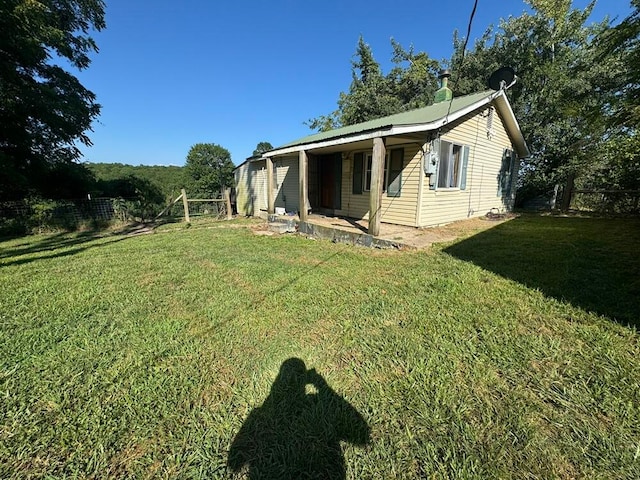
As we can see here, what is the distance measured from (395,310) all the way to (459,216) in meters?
7.05

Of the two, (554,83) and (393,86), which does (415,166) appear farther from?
(393,86)

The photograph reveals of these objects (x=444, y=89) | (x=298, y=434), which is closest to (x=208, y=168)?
(x=444, y=89)

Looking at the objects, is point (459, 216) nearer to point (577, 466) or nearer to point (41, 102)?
point (577, 466)

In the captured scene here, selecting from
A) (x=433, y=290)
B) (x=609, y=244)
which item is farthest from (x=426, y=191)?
(x=433, y=290)

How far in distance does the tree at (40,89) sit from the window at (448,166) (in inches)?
570

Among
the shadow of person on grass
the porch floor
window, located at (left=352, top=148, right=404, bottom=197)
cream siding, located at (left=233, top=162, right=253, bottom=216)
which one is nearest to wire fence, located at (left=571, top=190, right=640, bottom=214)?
the porch floor

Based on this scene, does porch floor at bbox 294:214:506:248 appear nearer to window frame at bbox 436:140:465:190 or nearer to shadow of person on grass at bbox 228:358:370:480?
window frame at bbox 436:140:465:190

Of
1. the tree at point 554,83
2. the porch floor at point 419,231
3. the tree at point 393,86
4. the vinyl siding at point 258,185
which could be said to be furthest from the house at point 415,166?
the tree at point 393,86

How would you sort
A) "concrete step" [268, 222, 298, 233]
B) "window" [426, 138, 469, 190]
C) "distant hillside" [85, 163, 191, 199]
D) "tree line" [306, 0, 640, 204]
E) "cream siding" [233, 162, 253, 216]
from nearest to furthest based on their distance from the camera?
"window" [426, 138, 469, 190]
"concrete step" [268, 222, 298, 233]
"tree line" [306, 0, 640, 204]
"cream siding" [233, 162, 253, 216]
"distant hillside" [85, 163, 191, 199]

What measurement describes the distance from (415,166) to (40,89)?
→ 50.8 ft

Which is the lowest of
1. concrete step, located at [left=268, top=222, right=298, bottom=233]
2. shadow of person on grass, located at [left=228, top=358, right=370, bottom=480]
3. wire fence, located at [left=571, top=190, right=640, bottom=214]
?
shadow of person on grass, located at [left=228, top=358, right=370, bottom=480]

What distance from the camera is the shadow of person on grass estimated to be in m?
1.43

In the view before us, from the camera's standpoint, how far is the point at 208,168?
1412 inches

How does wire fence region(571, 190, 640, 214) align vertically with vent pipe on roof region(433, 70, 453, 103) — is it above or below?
below
